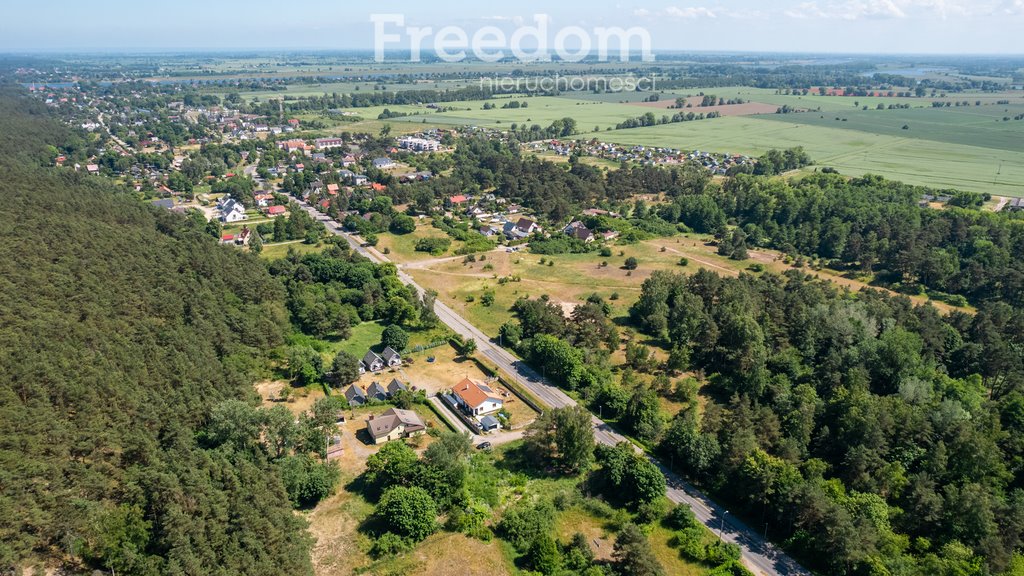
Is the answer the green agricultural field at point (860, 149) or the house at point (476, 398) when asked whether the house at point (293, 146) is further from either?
the house at point (476, 398)

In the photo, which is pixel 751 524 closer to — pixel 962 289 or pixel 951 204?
pixel 962 289

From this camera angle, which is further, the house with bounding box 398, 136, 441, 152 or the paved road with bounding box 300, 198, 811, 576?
the house with bounding box 398, 136, 441, 152

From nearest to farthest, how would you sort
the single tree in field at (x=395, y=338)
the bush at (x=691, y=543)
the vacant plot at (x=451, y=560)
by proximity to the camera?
1. the vacant plot at (x=451, y=560)
2. the bush at (x=691, y=543)
3. the single tree in field at (x=395, y=338)

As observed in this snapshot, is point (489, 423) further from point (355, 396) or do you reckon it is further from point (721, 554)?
point (721, 554)

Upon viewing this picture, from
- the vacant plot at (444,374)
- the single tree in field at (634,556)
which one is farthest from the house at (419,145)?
the single tree in field at (634,556)

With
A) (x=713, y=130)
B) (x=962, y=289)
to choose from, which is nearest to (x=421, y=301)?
(x=962, y=289)

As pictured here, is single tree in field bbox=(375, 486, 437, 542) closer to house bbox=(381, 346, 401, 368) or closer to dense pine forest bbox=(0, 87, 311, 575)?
dense pine forest bbox=(0, 87, 311, 575)

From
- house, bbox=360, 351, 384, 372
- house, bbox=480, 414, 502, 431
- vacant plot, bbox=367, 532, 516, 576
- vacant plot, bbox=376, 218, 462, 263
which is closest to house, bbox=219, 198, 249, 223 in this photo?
vacant plot, bbox=376, 218, 462, 263
